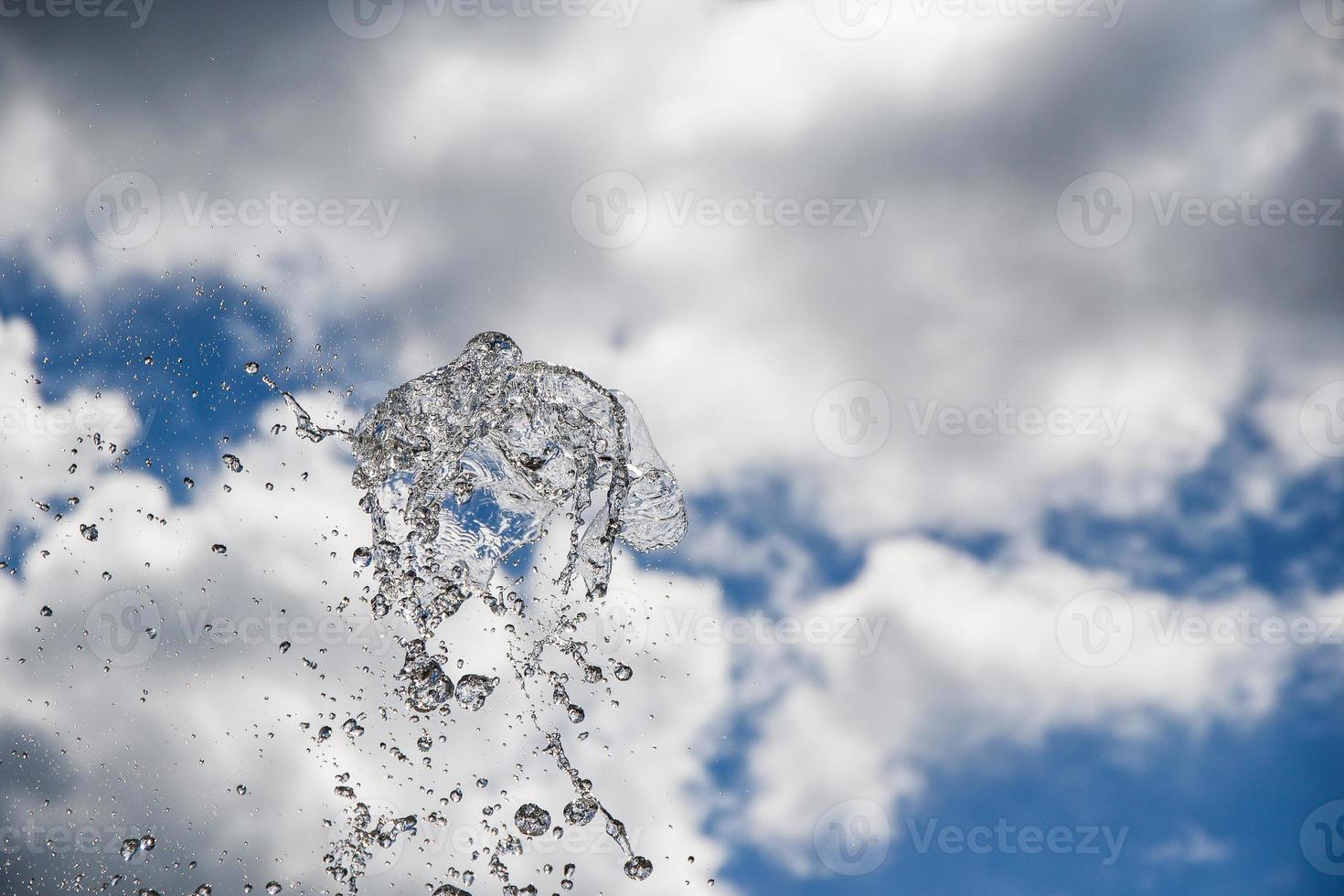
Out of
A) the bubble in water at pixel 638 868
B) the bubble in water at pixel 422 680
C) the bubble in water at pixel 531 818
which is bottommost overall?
the bubble in water at pixel 638 868

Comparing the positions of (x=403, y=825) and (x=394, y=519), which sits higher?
(x=394, y=519)

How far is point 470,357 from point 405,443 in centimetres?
141

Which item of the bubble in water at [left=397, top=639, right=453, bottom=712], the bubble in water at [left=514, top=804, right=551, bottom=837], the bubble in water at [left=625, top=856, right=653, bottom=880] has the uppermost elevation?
the bubble in water at [left=397, top=639, right=453, bottom=712]

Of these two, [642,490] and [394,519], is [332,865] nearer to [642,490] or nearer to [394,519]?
[394,519]

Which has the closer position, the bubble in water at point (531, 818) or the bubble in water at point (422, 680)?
the bubble in water at point (422, 680)

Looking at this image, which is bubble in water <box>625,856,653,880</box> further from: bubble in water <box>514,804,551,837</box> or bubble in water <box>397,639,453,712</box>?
bubble in water <box>397,639,453,712</box>

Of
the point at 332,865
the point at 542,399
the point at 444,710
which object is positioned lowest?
the point at 332,865

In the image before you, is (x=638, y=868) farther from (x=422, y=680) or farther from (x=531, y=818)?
(x=422, y=680)

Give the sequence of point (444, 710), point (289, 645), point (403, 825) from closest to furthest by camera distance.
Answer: point (289, 645) → point (444, 710) → point (403, 825)

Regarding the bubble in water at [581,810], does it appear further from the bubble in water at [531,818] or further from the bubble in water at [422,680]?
the bubble in water at [422,680]

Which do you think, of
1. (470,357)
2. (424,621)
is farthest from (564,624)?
(470,357)

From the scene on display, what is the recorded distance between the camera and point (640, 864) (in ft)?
32.7

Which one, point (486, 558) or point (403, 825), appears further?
point (403, 825)

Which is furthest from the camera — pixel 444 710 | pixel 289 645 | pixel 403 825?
pixel 403 825
